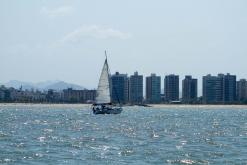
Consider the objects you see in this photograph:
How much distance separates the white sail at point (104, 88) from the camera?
17238 cm

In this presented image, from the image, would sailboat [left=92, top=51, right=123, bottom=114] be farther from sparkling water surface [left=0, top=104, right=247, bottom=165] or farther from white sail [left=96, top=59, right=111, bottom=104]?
sparkling water surface [left=0, top=104, right=247, bottom=165]

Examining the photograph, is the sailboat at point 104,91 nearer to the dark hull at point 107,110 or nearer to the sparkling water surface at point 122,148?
the dark hull at point 107,110

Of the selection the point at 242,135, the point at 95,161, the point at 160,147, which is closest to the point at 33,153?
the point at 95,161

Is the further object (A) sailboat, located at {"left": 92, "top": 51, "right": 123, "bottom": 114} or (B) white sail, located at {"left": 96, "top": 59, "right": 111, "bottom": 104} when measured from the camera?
(A) sailboat, located at {"left": 92, "top": 51, "right": 123, "bottom": 114}

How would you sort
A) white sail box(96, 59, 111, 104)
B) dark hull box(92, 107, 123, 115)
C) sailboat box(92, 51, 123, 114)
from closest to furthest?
1. white sail box(96, 59, 111, 104)
2. sailboat box(92, 51, 123, 114)
3. dark hull box(92, 107, 123, 115)

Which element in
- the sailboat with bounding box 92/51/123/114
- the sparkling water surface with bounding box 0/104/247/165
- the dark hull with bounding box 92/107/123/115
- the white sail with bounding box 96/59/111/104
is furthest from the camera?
the dark hull with bounding box 92/107/123/115

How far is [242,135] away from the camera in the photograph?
9969 centimetres

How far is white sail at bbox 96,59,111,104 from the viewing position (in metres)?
172

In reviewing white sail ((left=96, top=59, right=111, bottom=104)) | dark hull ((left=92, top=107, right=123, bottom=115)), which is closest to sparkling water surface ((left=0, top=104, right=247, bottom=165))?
white sail ((left=96, top=59, right=111, bottom=104))

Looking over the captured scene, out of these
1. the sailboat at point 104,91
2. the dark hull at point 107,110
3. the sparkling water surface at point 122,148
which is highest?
the sailboat at point 104,91

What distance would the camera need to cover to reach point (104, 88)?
566 feet

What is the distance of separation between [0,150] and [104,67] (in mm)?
103074

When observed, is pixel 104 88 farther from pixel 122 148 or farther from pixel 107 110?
pixel 122 148

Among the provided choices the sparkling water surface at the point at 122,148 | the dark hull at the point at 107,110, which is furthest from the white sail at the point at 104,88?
the sparkling water surface at the point at 122,148
